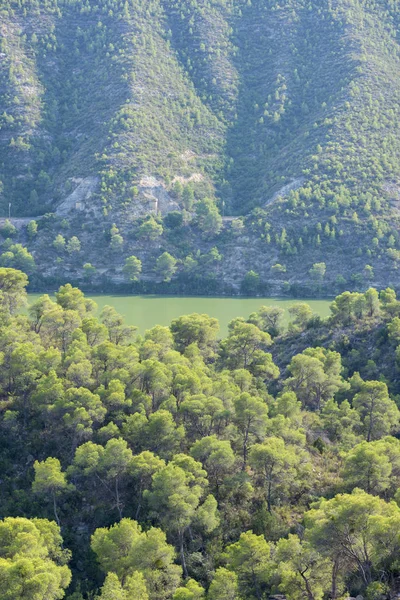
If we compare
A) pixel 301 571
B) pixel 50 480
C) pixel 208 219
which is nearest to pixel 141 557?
pixel 50 480

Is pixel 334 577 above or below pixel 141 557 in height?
above

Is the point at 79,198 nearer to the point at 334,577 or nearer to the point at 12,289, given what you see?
the point at 12,289

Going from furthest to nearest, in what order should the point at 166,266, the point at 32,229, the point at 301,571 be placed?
the point at 32,229
the point at 166,266
the point at 301,571

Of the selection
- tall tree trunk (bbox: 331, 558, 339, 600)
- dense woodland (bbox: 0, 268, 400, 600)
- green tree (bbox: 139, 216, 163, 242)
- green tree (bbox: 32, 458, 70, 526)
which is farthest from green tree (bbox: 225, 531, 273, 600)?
green tree (bbox: 139, 216, 163, 242)

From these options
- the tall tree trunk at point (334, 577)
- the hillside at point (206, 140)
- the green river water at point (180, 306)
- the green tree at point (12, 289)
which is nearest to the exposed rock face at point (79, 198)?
the hillside at point (206, 140)

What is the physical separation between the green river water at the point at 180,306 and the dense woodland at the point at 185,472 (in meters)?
29.4

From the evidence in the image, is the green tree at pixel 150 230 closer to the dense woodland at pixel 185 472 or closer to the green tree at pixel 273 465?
the dense woodland at pixel 185 472

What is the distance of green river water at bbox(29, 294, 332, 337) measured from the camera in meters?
87.7

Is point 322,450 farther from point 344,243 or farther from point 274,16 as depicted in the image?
point 274,16

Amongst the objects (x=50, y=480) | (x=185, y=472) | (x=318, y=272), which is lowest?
(x=50, y=480)

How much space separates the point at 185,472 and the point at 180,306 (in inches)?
2317

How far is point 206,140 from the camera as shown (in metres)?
129

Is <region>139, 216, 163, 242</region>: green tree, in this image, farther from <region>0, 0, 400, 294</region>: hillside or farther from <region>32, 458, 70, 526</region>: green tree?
<region>32, 458, 70, 526</region>: green tree

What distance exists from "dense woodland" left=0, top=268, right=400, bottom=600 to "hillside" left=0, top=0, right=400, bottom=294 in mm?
49849
